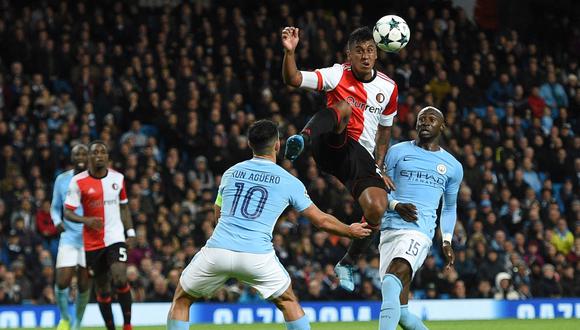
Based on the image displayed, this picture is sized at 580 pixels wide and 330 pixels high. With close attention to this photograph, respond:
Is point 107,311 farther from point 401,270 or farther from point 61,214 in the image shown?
point 401,270

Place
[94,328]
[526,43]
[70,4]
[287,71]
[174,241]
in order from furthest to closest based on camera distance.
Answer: [526,43] → [70,4] → [174,241] → [94,328] → [287,71]

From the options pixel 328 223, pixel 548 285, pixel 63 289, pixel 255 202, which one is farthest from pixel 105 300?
pixel 548 285

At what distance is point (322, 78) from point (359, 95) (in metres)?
0.45

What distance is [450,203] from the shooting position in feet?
35.2

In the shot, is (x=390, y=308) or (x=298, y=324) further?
(x=390, y=308)

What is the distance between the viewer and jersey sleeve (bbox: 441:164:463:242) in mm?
10672

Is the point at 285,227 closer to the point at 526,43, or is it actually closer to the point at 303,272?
the point at 303,272

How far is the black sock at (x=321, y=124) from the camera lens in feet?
30.7

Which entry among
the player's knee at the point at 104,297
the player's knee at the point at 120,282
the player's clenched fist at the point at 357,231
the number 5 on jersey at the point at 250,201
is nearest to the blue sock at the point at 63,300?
the player's knee at the point at 104,297

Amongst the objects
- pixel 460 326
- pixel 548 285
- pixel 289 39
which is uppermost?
pixel 289 39

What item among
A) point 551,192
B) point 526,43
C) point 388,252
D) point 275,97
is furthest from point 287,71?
point 526,43

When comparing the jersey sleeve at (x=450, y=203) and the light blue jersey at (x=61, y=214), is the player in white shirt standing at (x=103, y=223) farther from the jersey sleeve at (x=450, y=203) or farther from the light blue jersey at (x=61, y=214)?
the jersey sleeve at (x=450, y=203)

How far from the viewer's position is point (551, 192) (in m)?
21.3

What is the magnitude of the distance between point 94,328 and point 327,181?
534 centimetres
